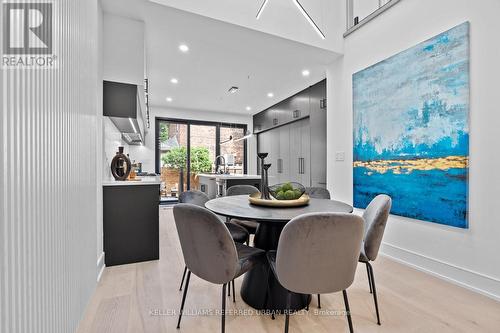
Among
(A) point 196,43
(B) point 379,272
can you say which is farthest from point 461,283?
(A) point 196,43

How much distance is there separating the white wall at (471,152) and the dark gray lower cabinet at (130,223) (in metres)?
2.74

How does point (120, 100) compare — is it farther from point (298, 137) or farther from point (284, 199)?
point (298, 137)

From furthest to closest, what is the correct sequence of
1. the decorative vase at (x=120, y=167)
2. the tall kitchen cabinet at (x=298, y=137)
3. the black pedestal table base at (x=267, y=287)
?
the tall kitchen cabinet at (x=298, y=137) → the decorative vase at (x=120, y=167) → the black pedestal table base at (x=267, y=287)

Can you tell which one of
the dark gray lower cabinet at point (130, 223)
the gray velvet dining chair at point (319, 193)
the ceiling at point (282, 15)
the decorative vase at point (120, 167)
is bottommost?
the dark gray lower cabinet at point (130, 223)

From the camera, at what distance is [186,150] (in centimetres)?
700

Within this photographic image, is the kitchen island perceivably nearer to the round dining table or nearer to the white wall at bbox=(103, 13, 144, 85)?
the white wall at bbox=(103, 13, 144, 85)

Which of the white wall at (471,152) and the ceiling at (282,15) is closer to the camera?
the white wall at (471,152)

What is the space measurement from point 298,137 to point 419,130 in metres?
3.16

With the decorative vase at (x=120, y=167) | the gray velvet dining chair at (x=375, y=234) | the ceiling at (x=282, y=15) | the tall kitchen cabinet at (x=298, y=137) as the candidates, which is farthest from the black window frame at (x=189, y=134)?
the gray velvet dining chair at (x=375, y=234)

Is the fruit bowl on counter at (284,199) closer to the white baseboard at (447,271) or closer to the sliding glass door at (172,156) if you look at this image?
the white baseboard at (447,271)

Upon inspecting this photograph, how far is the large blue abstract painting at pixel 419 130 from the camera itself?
7.33ft

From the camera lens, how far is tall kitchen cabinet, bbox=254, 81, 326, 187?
462 centimetres

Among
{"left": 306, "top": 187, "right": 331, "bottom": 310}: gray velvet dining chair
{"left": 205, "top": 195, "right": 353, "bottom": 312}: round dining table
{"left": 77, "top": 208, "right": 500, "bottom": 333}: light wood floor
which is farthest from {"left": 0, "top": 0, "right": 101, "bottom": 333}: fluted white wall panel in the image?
{"left": 306, "top": 187, "right": 331, "bottom": 310}: gray velvet dining chair

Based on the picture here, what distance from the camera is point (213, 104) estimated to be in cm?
636
